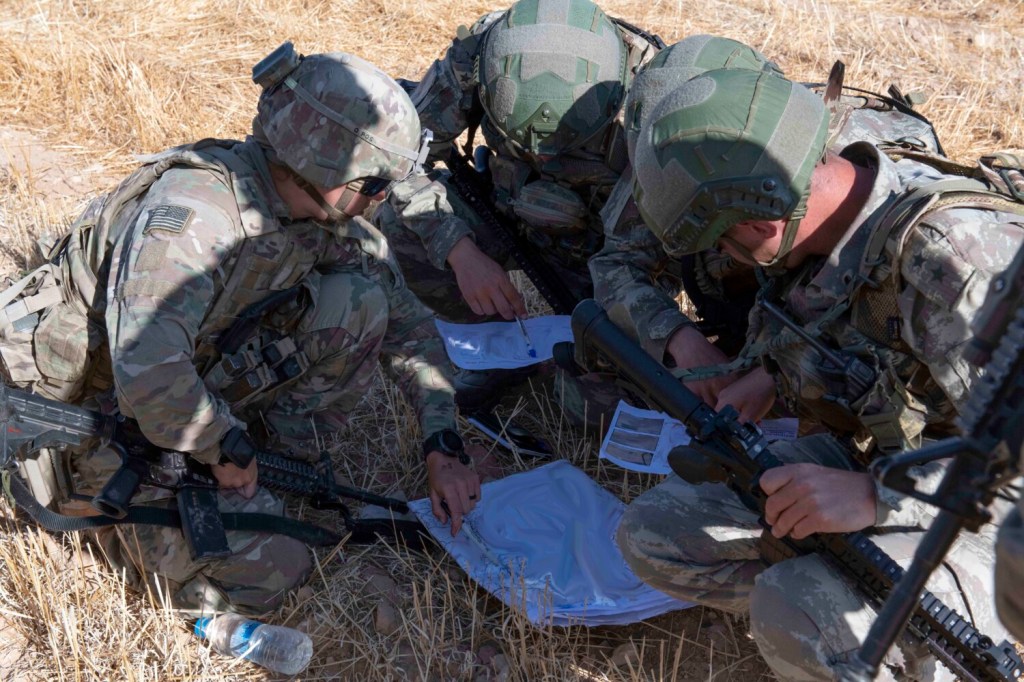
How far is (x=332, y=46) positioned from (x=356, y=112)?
4.49 meters

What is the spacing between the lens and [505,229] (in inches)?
194

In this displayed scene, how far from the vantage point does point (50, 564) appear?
3.49m

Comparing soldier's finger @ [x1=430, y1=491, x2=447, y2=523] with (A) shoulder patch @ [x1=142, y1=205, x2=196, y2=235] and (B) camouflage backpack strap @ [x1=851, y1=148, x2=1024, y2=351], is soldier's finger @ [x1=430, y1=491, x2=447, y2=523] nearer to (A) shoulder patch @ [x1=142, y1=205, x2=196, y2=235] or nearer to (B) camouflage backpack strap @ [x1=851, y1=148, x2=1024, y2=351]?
(A) shoulder patch @ [x1=142, y1=205, x2=196, y2=235]

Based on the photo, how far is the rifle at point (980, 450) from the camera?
5.73 feet

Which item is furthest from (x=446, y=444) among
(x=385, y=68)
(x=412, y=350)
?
(x=385, y=68)

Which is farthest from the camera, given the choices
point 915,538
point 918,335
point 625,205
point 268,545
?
point 625,205

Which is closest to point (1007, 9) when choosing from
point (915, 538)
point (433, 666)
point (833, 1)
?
point (833, 1)

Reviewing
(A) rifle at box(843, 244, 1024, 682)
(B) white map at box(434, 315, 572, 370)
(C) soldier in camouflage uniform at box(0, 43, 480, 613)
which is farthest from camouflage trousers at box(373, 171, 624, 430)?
(A) rifle at box(843, 244, 1024, 682)

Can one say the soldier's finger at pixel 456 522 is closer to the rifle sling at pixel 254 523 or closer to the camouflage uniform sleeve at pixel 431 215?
the rifle sling at pixel 254 523

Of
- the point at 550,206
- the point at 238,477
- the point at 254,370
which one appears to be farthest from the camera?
the point at 550,206

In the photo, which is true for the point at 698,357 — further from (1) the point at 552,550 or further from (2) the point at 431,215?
(2) the point at 431,215

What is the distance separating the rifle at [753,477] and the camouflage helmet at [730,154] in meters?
0.47

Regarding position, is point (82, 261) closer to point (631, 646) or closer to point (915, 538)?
point (631, 646)

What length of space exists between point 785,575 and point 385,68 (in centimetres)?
554
